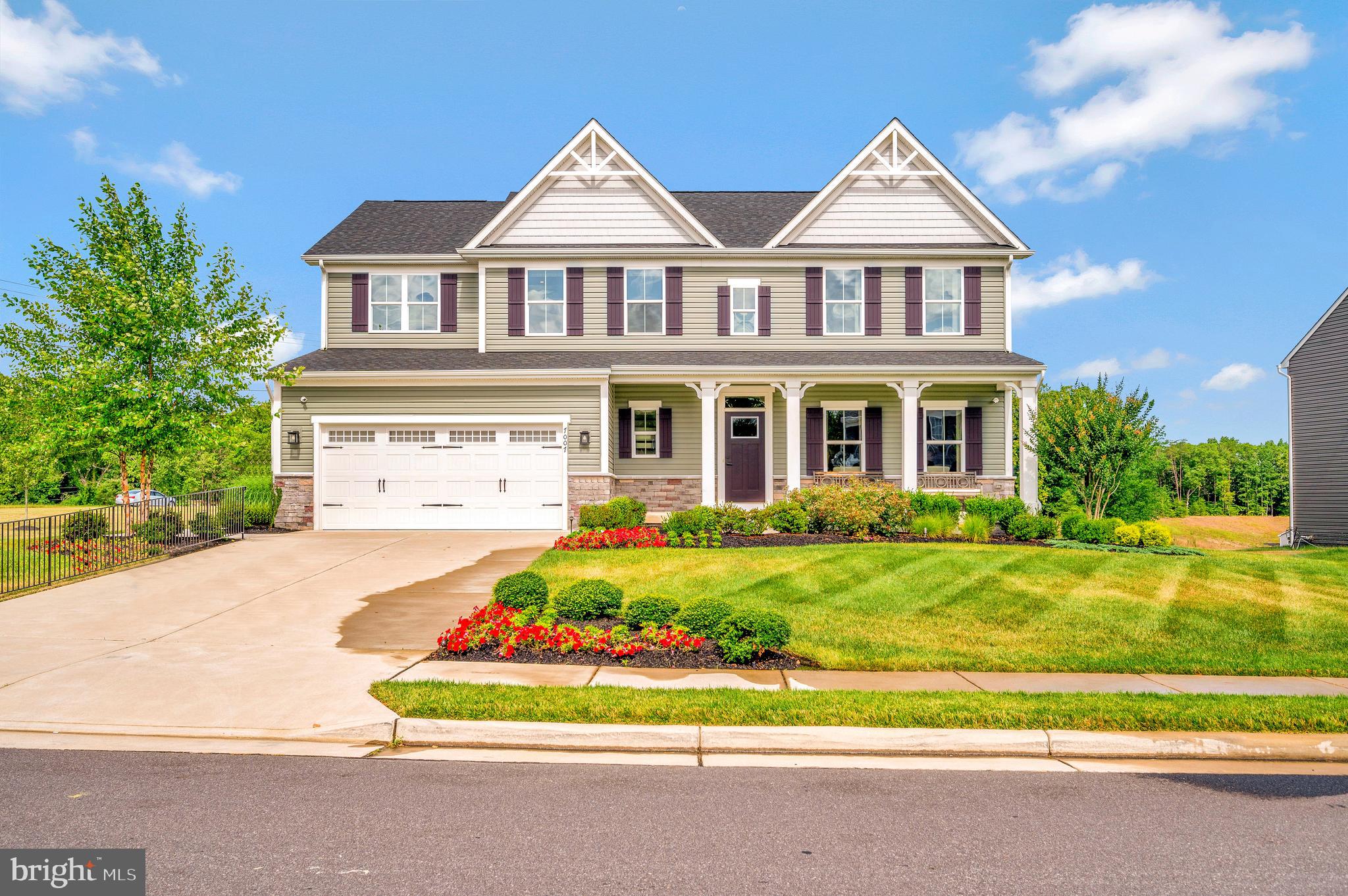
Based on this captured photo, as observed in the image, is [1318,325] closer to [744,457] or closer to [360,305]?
[744,457]

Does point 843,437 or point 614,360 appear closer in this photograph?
point 614,360

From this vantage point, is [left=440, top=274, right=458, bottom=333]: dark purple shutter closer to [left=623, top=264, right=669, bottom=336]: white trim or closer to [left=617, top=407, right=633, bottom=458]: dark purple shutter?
[left=623, top=264, right=669, bottom=336]: white trim

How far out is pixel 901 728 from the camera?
6.27 m

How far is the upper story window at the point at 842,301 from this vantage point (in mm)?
22969

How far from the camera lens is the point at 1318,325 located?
2667 cm

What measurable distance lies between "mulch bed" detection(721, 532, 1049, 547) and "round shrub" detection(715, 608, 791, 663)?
24.5 feet

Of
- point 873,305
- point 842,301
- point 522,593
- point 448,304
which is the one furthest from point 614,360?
point 522,593

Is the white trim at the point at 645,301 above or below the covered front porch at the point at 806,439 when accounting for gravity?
above

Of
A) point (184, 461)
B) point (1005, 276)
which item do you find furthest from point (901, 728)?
point (184, 461)

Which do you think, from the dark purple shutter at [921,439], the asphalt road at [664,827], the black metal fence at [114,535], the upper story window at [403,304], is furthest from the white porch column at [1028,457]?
the black metal fence at [114,535]

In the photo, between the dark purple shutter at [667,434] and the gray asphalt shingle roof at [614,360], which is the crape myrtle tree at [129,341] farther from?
the dark purple shutter at [667,434]

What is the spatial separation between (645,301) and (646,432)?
11.6ft

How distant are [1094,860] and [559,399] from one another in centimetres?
1732

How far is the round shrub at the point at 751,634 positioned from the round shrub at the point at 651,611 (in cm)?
71
